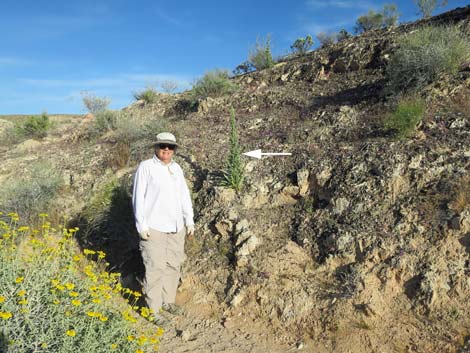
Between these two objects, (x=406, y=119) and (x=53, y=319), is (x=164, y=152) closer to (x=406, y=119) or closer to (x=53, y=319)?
(x=53, y=319)

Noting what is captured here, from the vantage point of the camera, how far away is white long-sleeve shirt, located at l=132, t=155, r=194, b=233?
150 inches

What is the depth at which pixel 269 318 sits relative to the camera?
3.79 meters

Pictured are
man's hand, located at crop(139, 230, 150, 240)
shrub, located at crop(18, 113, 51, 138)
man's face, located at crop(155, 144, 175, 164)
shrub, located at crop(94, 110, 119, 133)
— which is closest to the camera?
man's hand, located at crop(139, 230, 150, 240)

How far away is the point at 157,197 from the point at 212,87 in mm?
6185

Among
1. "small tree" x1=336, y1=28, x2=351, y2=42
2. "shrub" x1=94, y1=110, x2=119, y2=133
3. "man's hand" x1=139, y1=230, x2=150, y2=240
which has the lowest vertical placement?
"man's hand" x1=139, y1=230, x2=150, y2=240

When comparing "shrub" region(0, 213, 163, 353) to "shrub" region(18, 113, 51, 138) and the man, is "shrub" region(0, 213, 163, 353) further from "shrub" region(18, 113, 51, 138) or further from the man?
"shrub" region(18, 113, 51, 138)

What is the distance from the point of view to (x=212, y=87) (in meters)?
9.53

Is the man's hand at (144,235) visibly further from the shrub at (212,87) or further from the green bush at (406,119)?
the shrub at (212,87)

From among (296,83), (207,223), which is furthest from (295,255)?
(296,83)

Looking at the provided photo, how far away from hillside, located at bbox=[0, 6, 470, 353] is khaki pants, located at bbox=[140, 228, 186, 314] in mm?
289

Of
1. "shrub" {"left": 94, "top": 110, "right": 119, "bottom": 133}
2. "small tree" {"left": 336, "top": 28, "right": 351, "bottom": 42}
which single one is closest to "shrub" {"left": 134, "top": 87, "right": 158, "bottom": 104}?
"shrub" {"left": 94, "top": 110, "right": 119, "bottom": 133}

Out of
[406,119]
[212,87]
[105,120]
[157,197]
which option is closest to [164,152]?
[157,197]

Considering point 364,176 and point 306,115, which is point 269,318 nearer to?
point 364,176

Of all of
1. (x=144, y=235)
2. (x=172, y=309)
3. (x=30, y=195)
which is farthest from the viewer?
(x=30, y=195)
